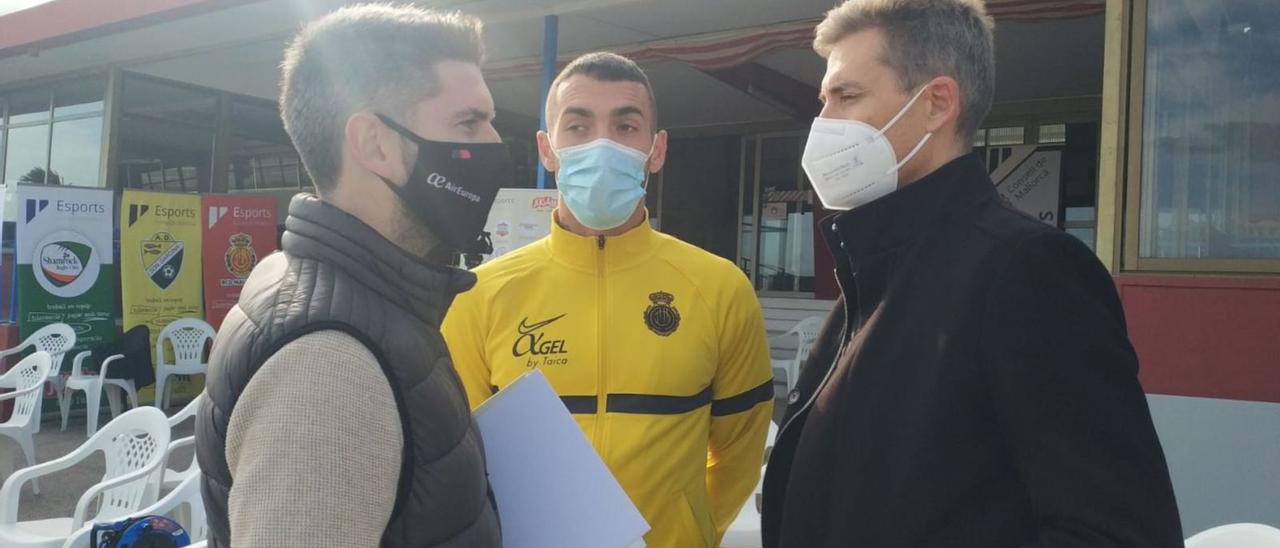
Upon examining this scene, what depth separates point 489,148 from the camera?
1.28 m

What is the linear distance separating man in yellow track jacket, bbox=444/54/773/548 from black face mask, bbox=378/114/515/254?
564 millimetres

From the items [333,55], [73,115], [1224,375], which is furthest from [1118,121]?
[73,115]

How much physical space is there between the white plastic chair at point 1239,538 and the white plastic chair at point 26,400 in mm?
6030

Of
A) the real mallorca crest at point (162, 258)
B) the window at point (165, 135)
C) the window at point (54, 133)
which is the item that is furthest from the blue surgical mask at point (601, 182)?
the window at point (54, 133)

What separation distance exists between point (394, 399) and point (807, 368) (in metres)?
0.76

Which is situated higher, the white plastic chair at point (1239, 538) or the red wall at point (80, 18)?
the red wall at point (80, 18)

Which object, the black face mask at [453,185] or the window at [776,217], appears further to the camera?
the window at [776,217]

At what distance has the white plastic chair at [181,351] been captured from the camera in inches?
320

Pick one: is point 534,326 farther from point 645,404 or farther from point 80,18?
point 80,18

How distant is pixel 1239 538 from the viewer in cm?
215

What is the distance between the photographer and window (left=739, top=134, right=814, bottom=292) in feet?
36.6

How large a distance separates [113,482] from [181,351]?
17.6ft

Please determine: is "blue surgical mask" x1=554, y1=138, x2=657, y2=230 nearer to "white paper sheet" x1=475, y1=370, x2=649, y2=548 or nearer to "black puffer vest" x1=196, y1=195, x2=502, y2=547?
"white paper sheet" x1=475, y1=370, x2=649, y2=548

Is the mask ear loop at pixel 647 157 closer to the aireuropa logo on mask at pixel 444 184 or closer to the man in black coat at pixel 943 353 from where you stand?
the man in black coat at pixel 943 353
